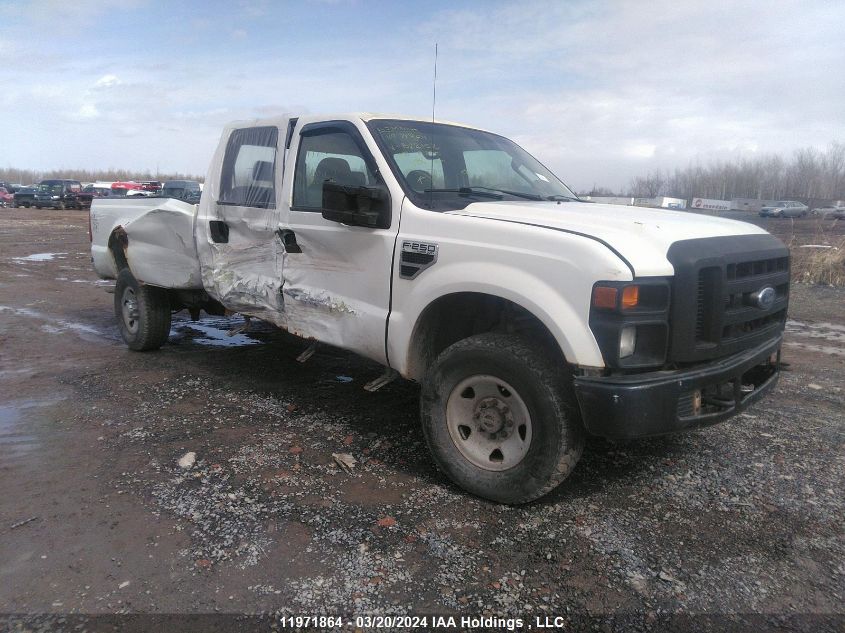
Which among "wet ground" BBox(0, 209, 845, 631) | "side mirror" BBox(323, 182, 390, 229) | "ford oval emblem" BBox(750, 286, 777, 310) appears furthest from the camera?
"side mirror" BBox(323, 182, 390, 229)

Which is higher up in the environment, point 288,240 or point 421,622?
point 288,240

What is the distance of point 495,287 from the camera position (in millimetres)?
3131

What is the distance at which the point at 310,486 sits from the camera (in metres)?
3.51

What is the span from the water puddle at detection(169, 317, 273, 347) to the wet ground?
1.47m

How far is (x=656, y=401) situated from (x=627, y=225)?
897 millimetres

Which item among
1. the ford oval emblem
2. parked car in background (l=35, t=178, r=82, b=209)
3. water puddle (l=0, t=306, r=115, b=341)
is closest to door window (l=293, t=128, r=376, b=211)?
the ford oval emblem

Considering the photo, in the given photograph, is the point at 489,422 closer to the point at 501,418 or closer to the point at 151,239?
the point at 501,418

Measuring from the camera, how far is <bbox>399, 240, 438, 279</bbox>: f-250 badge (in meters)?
3.47

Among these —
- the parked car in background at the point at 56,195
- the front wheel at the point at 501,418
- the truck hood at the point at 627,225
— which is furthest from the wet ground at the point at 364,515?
the parked car in background at the point at 56,195

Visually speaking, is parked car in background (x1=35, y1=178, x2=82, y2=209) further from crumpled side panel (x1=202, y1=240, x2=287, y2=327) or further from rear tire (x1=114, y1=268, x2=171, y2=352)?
crumpled side panel (x1=202, y1=240, x2=287, y2=327)

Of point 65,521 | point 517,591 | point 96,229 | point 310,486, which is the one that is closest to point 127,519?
point 65,521

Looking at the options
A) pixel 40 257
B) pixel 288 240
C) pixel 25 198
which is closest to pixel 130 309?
pixel 288 240

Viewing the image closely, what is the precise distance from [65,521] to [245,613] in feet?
4.26

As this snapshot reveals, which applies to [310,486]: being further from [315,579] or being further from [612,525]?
[612,525]
